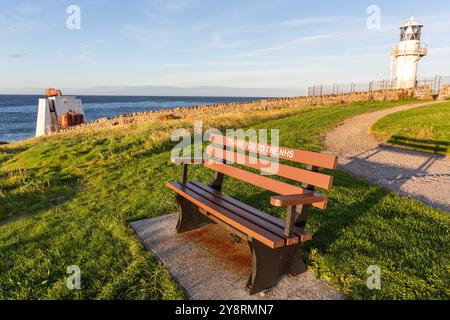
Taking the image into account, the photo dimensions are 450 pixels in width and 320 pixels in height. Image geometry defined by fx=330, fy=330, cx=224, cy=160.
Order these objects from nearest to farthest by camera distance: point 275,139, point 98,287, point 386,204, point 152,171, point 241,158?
point 98,287, point 241,158, point 386,204, point 152,171, point 275,139

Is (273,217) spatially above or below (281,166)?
below

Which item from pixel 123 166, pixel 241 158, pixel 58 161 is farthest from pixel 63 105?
pixel 241 158

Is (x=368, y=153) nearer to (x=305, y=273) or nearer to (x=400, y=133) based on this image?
(x=400, y=133)

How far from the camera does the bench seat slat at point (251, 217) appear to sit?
2.96 meters

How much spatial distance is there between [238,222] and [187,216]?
136cm

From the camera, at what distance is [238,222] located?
10.3 ft

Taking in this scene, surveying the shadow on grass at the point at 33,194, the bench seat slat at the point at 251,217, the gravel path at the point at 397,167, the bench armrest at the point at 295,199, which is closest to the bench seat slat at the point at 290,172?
the bench armrest at the point at 295,199

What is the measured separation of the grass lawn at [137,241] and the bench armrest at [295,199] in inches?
33.6

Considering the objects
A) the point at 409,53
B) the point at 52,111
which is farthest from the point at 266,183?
the point at 409,53

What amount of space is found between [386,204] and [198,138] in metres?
7.66

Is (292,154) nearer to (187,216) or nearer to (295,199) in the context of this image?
(295,199)

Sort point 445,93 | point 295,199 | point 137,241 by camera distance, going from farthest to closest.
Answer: point 445,93 < point 137,241 < point 295,199

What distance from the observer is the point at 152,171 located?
775 centimetres
